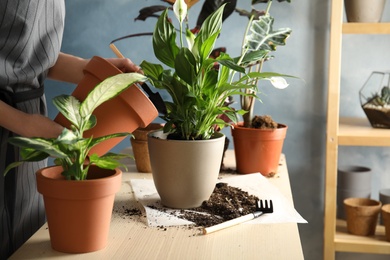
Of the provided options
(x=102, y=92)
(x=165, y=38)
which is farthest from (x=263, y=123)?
(x=102, y=92)

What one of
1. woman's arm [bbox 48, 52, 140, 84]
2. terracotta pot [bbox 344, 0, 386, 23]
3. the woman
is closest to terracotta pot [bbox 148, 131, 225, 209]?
the woman

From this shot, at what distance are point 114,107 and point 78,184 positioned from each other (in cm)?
27

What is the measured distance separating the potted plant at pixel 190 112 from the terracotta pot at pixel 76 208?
240 mm

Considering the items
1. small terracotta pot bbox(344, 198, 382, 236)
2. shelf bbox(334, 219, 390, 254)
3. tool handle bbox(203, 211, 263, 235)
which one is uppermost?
tool handle bbox(203, 211, 263, 235)

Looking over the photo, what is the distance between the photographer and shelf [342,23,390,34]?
2094 mm

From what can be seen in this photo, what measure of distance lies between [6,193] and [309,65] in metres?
1.35

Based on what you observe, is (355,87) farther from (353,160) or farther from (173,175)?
(173,175)

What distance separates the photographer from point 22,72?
56.0 inches

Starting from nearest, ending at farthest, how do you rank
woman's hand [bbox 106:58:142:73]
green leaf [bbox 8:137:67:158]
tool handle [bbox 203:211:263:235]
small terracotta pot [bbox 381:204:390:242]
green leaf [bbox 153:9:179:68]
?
green leaf [bbox 8:137:67:158] < tool handle [bbox 203:211:263:235] < green leaf [bbox 153:9:179:68] < woman's hand [bbox 106:58:142:73] < small terracotta pot [bbox 381:204:390:242]

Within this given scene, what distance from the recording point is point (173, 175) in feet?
4.24

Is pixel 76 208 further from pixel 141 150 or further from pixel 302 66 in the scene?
pixel 302 66

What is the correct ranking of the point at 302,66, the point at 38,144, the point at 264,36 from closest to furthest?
the point at 38,144
the point at 264,36
the point at 302,66

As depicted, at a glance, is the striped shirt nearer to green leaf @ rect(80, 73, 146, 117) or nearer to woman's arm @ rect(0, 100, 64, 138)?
woman's arm @ rect(0, 100, 64, 138)

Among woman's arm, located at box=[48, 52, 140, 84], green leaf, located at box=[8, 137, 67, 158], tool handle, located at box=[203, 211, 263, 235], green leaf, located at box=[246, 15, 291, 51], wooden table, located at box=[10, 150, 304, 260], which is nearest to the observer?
green leaf, located at box=[8, 137, 67, 158]
